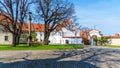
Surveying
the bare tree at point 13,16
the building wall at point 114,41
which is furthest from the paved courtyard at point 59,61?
the building wall at point 114,41

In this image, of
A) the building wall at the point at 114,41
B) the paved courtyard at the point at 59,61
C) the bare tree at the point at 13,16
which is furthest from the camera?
the building wall at the point at 114,41

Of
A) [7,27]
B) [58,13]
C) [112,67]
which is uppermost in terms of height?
[58,13]

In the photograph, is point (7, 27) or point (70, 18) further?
point (70, 18)

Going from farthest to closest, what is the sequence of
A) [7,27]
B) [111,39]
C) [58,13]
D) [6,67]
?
1. [111,39]
2. [58,13]
3. [7,27]
4. [6,67]

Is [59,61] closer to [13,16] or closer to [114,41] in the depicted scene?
[13,16]

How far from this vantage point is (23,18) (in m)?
45.4

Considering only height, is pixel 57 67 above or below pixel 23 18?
below

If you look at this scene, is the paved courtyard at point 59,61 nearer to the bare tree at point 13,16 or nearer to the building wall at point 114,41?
the bare tree at point 13,16

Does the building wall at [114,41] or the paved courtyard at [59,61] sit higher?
the building wall at [114,41]

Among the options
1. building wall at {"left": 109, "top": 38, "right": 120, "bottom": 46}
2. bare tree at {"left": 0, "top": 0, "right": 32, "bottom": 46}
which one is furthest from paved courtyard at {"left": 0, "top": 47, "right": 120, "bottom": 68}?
building wall at {"left": 109, "top": 38, "right": 120, "bottom": 46}

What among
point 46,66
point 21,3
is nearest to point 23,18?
point 21,3

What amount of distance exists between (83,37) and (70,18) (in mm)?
31761

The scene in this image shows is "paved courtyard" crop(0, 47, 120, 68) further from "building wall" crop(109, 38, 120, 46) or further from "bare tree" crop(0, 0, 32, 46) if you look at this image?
"building wall" crop(109, 38, 120, 46)

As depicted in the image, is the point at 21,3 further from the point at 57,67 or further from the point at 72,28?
the point at 57,67
